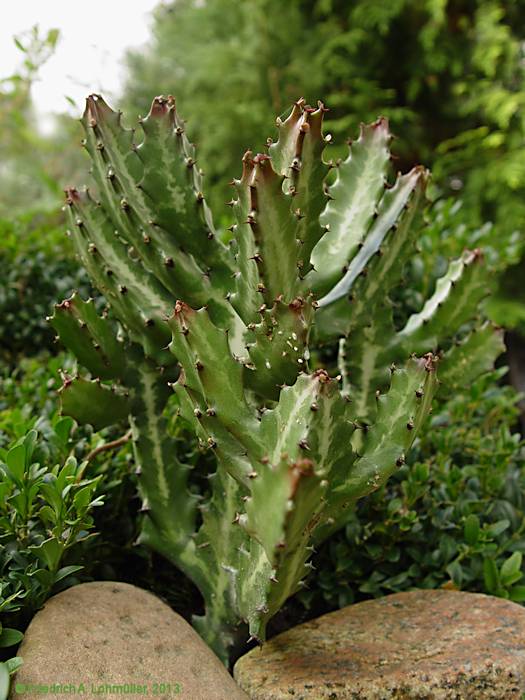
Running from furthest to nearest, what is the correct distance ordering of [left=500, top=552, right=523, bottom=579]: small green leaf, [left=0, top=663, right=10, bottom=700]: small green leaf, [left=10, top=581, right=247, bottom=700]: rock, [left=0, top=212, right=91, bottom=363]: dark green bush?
1. [left=0, top=212, right=91, bottom=363]: dark green bush
2. [left=500, top=552, right=523, bottom=579]: small green leaf
3. [left=10, top=581, right=247, bottom=700]: rock
4. [left=0, top=663, right=10, bottom=700]: small green leaf

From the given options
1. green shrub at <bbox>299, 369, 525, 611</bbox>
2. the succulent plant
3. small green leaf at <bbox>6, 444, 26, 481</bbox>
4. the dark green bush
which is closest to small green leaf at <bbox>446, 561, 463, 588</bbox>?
green shrub at <bbox>299, 369, 525, 611</bbox>

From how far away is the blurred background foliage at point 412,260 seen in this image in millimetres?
2047

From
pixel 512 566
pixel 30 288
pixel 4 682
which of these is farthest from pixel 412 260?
pixel 4 682

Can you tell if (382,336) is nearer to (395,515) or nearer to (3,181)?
(395,515)

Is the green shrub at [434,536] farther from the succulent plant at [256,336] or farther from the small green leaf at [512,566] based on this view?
the succulent plant at [256,336]

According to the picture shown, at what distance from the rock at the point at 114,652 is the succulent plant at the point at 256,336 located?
16 centimetres

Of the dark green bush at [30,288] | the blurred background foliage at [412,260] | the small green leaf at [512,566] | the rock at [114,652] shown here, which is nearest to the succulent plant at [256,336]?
the rock at [114,652]

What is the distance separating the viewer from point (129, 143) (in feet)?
5.83

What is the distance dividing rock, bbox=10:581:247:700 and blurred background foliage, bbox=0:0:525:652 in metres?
0.11

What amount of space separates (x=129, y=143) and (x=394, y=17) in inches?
147

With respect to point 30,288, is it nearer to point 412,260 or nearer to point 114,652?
point 412,260

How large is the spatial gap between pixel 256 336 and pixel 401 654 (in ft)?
2.82

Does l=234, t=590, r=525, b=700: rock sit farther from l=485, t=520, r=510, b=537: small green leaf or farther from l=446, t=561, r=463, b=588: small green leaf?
l=485, t=520, r=510, b=537: small green leaf

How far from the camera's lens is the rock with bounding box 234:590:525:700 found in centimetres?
148
